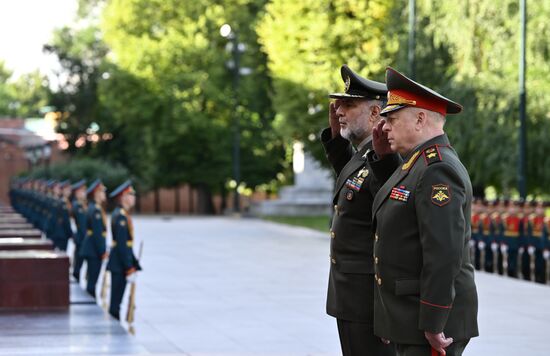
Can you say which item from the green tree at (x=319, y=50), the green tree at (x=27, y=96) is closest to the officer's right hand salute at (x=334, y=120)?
the green tree at (x=319, y=50)

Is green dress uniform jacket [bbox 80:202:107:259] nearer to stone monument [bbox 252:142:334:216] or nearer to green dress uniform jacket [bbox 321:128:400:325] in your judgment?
green dress uniform jacket [bbox 321:128:400:325]

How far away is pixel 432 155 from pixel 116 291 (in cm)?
851

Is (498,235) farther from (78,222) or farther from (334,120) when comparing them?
(334,120)

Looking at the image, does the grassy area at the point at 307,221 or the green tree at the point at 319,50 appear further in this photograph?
the grassy area at the point at 307,221

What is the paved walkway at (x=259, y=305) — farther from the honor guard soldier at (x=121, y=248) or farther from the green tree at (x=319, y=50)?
the green tree at (x=319, y=50)

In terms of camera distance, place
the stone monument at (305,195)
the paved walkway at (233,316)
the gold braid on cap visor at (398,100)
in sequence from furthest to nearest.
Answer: the stone monument at (305,195), the paved walkway at (233,316), the gold braid on cap visor at (398,100)

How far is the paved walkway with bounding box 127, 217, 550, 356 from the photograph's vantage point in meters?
12.0

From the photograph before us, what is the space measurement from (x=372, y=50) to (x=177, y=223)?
38.1 feet

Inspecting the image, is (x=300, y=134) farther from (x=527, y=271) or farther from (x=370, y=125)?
(x=370, y=125)

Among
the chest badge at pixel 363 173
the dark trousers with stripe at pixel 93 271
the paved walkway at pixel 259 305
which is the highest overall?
the chest badge at pixel 363 173

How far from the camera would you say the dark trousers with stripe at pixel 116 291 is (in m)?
13.3

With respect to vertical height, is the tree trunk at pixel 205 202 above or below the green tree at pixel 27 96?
below

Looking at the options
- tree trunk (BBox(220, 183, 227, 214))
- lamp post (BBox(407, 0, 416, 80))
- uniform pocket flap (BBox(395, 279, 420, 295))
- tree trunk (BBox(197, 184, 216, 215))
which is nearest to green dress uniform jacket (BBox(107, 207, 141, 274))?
uniform pocket flap (BBox(395, 279, 420, 295))

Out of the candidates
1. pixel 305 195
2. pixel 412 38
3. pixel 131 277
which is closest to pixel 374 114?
pixel 131 277
